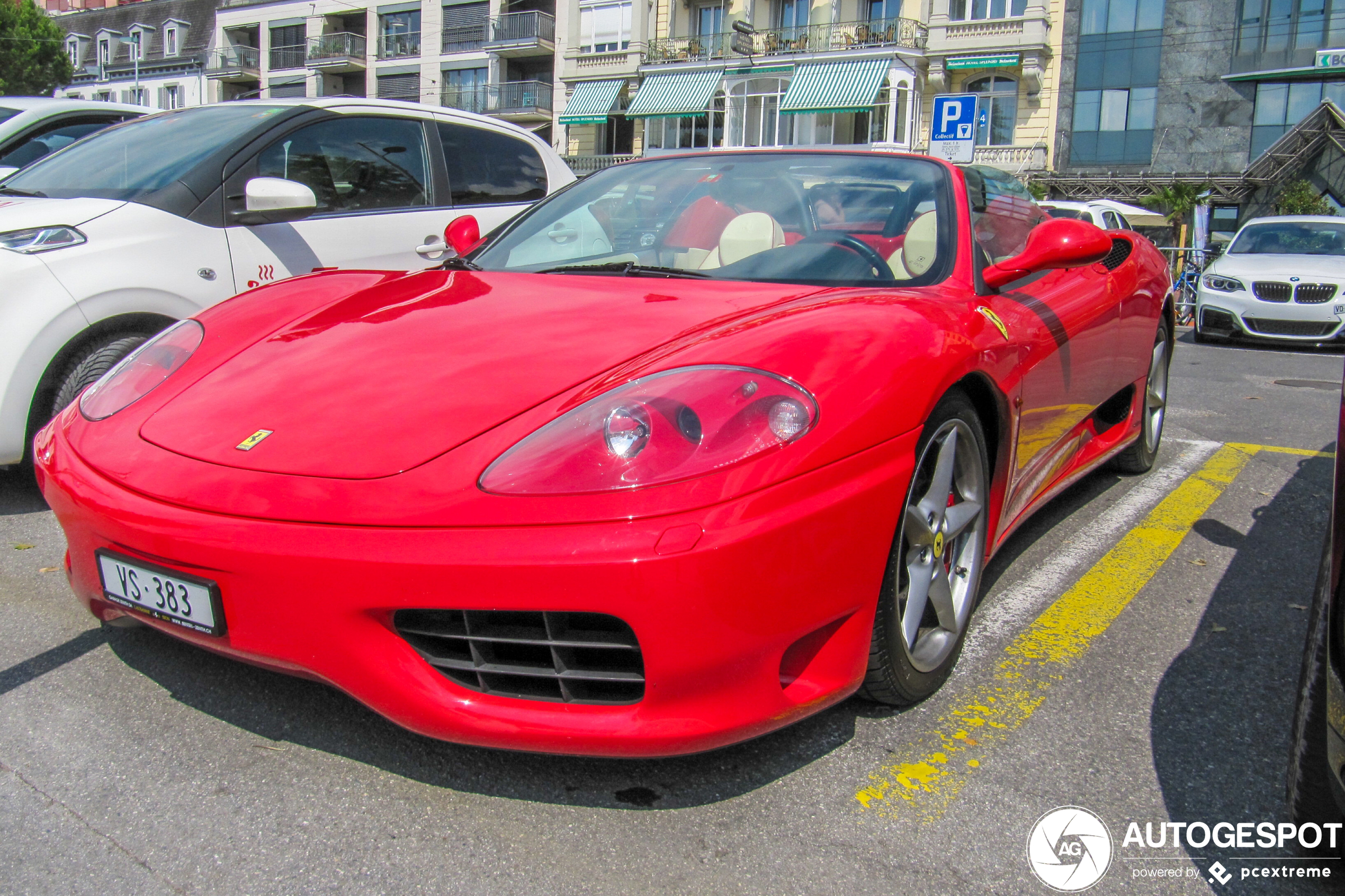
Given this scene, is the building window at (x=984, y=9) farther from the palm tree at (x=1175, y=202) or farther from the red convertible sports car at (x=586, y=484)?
the red convertible sports car at (x=586, y=484)

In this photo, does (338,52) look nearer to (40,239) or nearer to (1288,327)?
(1288,327)

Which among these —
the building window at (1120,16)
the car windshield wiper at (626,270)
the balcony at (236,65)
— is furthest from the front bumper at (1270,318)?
the balcony at (236,65)

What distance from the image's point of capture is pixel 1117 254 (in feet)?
12.2

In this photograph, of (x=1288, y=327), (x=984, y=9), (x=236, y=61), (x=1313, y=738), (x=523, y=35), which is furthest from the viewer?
(x=236, y=61)

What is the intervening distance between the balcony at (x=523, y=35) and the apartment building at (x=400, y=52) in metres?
0.04

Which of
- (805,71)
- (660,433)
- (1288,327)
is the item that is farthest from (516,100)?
(660,433)

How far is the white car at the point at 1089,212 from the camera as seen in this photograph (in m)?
11.8

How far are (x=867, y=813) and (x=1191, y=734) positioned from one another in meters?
0.77

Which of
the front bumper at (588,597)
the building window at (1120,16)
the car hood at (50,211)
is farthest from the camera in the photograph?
the building window at (1120,16)

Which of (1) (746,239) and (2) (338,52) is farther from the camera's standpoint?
(2) (338,52)

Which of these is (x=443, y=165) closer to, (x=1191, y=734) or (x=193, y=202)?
(x=193, y=202)

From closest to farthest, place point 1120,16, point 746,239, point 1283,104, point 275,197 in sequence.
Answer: point 746,239, point 275,197, point 1283,104, point 1120,16

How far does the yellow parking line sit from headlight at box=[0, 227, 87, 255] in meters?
3.22

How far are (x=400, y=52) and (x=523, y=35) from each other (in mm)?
7302
